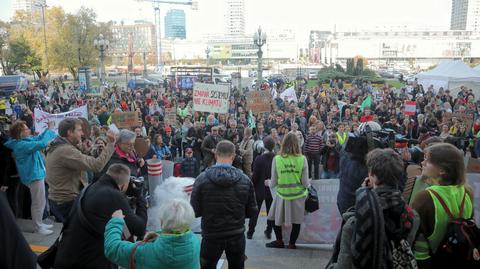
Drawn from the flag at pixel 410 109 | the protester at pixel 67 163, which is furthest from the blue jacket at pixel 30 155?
the flag at pixel 410 109

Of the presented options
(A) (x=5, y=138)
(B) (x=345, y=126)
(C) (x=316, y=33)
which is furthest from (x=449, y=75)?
(C) (x=316, y=33)

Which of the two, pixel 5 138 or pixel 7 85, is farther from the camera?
pixel 7 85

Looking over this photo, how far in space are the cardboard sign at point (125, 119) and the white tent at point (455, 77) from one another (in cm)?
1938

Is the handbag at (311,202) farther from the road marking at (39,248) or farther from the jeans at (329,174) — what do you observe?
the jeans at (329,174)

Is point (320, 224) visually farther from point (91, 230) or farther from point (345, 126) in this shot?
point (345, 126)

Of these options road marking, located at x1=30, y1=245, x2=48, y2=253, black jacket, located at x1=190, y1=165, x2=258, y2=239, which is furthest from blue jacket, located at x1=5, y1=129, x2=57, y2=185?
black jacket, located at x1=190, y1=165, x2=258, y2=239

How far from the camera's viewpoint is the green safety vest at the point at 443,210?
9.29 ft

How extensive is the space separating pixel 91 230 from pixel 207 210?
1.09 meters

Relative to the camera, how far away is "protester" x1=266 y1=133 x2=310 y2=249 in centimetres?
550

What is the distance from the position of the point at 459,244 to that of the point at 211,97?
1064 centimetres

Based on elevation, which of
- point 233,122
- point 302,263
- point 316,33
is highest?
point 316,33

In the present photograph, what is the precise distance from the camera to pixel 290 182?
5535mm

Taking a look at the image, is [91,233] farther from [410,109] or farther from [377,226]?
[410,109]

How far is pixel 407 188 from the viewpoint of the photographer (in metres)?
3.99
